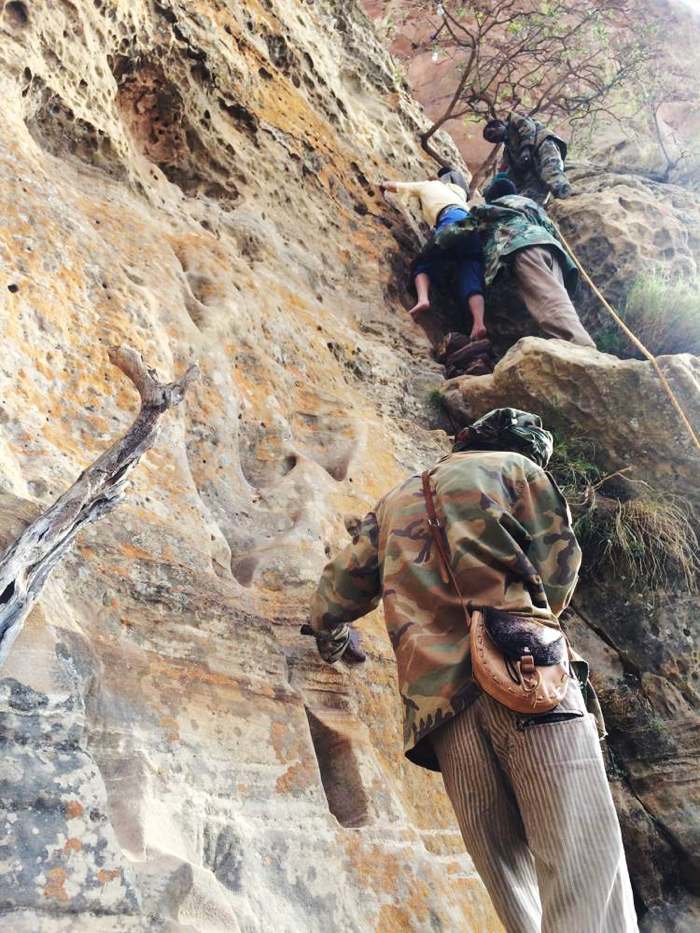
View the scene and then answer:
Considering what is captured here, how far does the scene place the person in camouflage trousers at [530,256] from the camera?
6.32 metres

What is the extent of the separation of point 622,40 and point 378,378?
1079 centimetres

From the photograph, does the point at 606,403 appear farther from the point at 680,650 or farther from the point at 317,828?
the point at 317,828

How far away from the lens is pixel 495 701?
2342 millimetres

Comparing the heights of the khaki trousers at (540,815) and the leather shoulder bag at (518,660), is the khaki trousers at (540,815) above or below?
below

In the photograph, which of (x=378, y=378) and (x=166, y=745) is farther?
(x=378, y=378)

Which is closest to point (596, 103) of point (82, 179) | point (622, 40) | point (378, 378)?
point (622, 40)

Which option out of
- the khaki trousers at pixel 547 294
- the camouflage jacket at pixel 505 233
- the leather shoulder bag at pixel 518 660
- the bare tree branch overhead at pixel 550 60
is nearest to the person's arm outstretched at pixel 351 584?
the leather shoulder bag at pixel 518 660

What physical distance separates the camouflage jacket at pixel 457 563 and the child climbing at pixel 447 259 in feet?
13.3

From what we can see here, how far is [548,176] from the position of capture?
8.01 meters

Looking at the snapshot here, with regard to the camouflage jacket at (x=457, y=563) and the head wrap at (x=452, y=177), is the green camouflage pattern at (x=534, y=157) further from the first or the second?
the camouflage jacket at (x=457, y=563)

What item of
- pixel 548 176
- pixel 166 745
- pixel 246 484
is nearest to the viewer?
pixel 166 745

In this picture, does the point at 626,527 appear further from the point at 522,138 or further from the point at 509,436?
the point at 522,138

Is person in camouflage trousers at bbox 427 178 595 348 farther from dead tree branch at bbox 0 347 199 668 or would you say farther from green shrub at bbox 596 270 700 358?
dead tree branch at bbox 0 347 199 668

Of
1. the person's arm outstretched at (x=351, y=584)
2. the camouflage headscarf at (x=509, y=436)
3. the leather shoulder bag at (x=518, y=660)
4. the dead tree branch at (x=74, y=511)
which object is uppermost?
the camouflage headscarf at (x=509, y=436)
